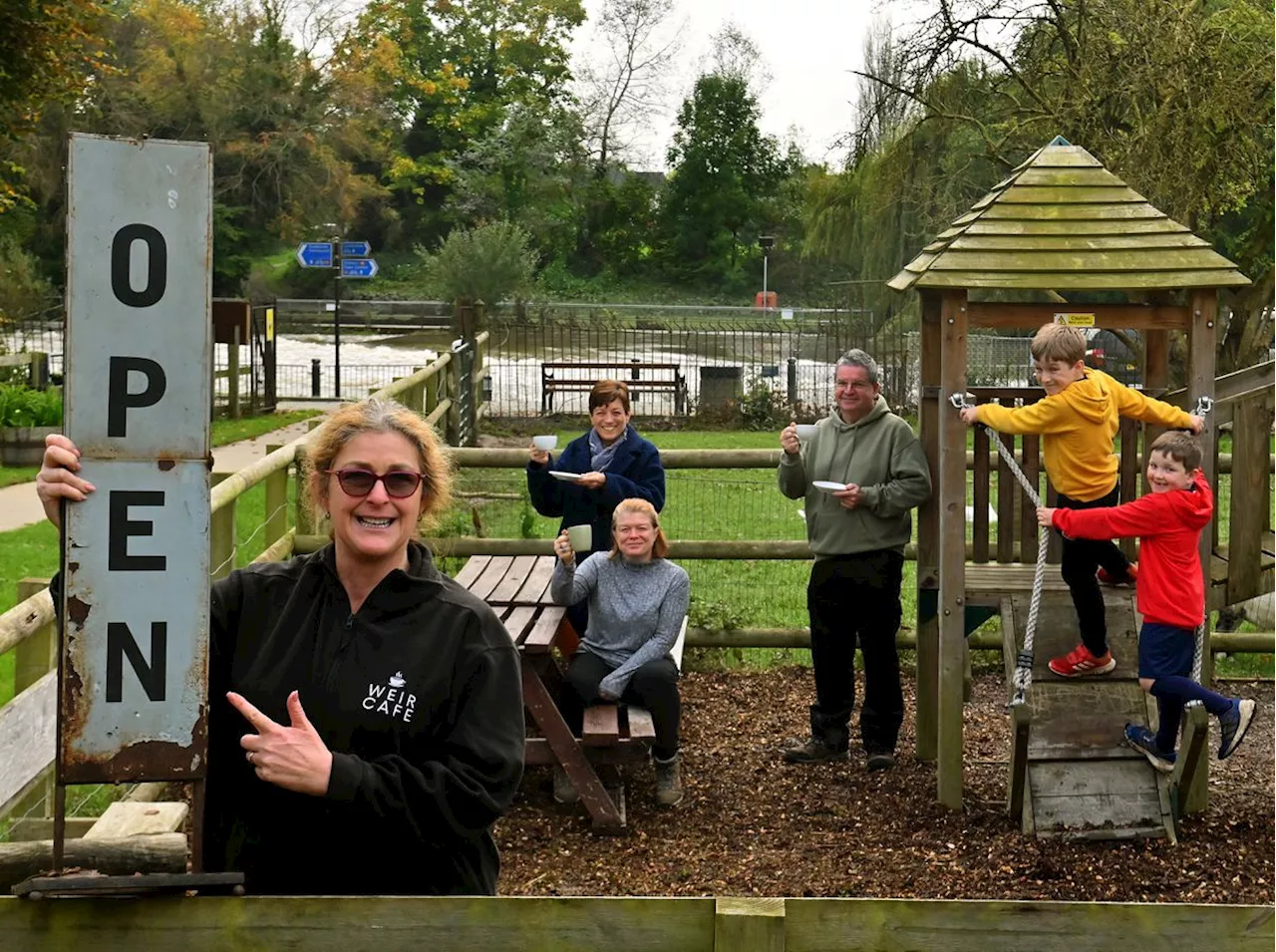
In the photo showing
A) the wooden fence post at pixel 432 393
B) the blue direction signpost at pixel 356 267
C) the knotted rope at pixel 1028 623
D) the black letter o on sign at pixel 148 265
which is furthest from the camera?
the blue direction signpost at pixel 356 267

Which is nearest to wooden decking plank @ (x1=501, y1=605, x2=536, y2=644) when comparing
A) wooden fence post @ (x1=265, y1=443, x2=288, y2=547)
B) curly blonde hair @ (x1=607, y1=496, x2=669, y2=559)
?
curly blonde hair @ (x1=607, y1=496, x2=669, y2=559)

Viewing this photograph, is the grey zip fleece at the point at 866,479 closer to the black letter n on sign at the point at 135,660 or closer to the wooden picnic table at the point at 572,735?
the wooden picnic table at the point at 572,735

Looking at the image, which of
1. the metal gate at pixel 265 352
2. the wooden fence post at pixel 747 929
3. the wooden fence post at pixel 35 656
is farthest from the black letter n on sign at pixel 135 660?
the metal gate at pixel 265 352

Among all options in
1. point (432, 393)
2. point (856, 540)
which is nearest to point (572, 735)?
point (856, 540)

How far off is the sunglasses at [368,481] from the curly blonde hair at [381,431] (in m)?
0.08

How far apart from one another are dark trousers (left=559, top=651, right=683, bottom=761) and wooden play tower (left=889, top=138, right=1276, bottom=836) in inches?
42.9

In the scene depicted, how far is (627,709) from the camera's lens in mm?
6566

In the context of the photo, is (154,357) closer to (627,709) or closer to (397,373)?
(627,709)

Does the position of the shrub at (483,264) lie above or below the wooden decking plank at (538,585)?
above

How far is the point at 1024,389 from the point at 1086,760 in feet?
5.80

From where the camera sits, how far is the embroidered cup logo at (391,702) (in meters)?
2.47

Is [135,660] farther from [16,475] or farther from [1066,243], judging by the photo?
[16,475]

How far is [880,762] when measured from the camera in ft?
23.0

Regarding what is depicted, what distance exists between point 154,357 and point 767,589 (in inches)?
349
